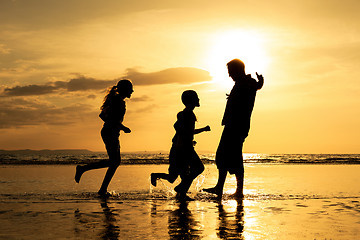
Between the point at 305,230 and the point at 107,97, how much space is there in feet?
16.3

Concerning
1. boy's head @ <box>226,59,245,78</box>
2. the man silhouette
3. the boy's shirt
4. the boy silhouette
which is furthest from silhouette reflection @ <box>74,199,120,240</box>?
boy's head @ <box>226,59,245,78</box>

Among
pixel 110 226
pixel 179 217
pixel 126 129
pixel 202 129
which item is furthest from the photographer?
pixel 126 129

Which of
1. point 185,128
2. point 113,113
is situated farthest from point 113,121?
point 185,128

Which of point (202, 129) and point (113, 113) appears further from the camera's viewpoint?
point (113, 113)

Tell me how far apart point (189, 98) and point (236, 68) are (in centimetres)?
101

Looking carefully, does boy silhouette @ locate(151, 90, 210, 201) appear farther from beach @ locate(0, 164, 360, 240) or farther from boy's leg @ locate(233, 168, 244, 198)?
boy's leg @ locate(233, 168, 244, 198)

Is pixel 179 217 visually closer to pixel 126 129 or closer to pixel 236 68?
pixel 126 129

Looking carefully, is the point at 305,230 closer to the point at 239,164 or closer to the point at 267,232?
the point at 267,232

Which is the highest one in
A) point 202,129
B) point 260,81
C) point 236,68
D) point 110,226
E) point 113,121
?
point 236,68

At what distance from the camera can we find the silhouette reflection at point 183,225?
4.20m

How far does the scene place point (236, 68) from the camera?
774 centimetres

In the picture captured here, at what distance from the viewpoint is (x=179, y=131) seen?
7.67 meters

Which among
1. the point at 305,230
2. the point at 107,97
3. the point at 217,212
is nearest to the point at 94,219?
the point at 217,212

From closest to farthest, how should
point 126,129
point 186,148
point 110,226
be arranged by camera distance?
point 110,226 → point 186,148 → point 126,129
